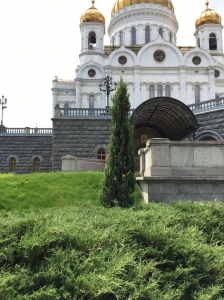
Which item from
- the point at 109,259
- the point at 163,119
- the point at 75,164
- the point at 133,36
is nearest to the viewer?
the point at 109,259

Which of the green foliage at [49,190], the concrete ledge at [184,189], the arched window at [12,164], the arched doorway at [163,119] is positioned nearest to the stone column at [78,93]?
the arched window at [12,164]

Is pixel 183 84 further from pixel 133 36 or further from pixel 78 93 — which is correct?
pixel 78 93

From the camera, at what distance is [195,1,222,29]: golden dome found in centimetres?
4362

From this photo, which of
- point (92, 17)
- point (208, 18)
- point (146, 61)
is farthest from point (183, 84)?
point (92, 17)

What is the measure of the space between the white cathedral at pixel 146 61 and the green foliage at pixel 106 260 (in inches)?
1266

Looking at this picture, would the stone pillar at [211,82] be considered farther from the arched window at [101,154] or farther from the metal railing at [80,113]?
the arched window at [101,154]

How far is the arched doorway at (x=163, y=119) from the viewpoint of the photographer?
15.8 m

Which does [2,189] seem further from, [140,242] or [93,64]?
[93,64]

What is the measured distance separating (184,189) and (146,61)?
32856 millimetres

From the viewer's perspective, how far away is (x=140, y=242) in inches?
211

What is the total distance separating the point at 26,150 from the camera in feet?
90.9

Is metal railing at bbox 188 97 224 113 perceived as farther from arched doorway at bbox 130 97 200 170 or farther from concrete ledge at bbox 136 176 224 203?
concrete ledge at bbox 136 176 224 203

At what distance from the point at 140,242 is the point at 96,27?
136ft

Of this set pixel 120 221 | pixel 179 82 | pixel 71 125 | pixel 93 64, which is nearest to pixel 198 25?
pixel 179 82
